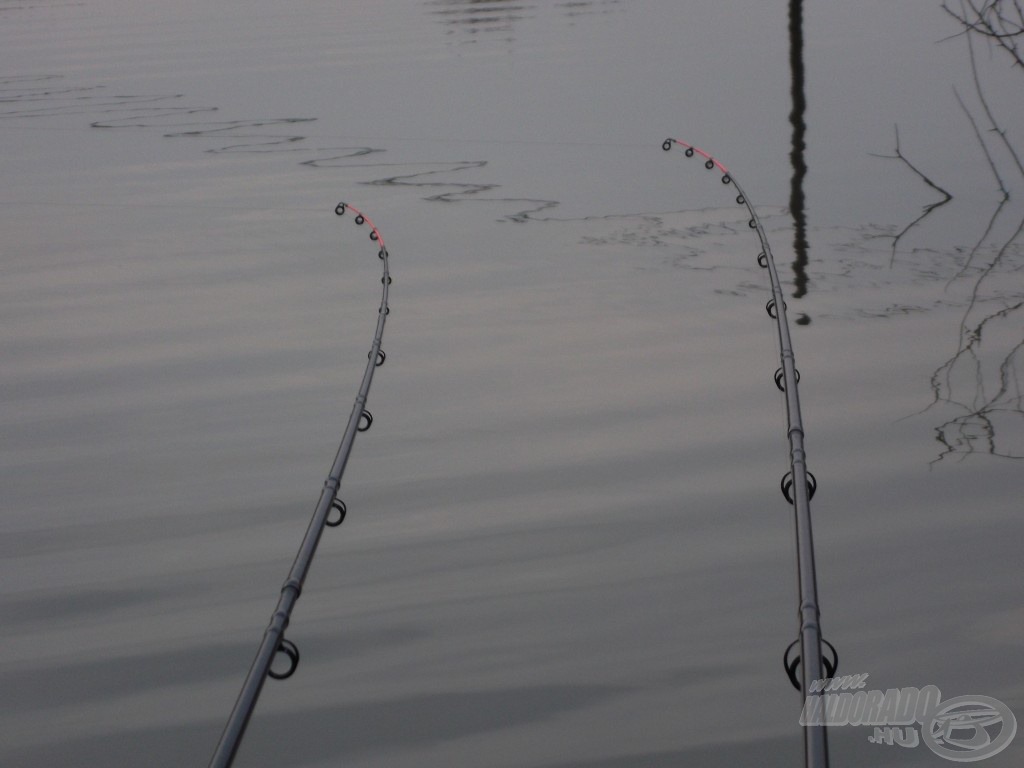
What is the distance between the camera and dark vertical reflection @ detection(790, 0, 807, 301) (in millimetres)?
9438

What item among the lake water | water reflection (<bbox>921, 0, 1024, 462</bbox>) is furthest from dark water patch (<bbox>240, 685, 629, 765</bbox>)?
water reflection (<bbox>921, 0, 1024, 462</bbox>)

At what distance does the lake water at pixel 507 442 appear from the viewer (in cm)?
443

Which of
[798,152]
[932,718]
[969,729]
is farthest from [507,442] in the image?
[798,152]

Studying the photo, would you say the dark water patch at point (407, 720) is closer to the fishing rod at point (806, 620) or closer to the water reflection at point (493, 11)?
the fishing rod at point (806, 620)

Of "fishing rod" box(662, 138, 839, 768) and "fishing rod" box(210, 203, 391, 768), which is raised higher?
"fishing rod" box(662, 138, 839, 768)

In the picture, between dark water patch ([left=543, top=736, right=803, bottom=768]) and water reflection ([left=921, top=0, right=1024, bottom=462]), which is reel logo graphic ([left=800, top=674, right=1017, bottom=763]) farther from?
water reflection ([left=921, top=0, right=1024, bottom=462])

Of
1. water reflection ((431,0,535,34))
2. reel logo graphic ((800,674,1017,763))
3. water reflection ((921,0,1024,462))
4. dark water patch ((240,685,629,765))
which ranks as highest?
water reflection ((431,0,535,34))

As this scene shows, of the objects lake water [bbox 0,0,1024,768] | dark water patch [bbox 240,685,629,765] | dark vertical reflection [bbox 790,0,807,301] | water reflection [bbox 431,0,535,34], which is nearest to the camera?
dark water patch [bbox 240,685,629,765]

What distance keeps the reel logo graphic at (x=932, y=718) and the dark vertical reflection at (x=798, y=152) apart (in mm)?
4702

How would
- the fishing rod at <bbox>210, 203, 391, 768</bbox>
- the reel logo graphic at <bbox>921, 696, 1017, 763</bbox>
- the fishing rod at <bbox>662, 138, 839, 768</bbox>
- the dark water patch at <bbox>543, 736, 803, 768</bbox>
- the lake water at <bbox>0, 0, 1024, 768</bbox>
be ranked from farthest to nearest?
the lake water at <bbox>0, 0, 1024, 768</bbox> → the dark water patch at <bbox>543, 736, 803, 768</bbox> → the reel logo graphic at <bbox>921, 696, 1017, 763</bbox> → the fishing rod at <bbox>210, 203, 391, 768</bbox> → the fishing rod at <bbox>662, 138, 839, 768</bbox>

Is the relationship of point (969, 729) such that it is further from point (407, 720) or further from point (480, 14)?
point (480, 14)

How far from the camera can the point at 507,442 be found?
21.7 ft

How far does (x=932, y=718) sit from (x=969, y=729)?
0.13 meters

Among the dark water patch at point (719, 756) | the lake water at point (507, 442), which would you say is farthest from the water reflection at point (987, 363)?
the dark water patch at point (719, 756)
